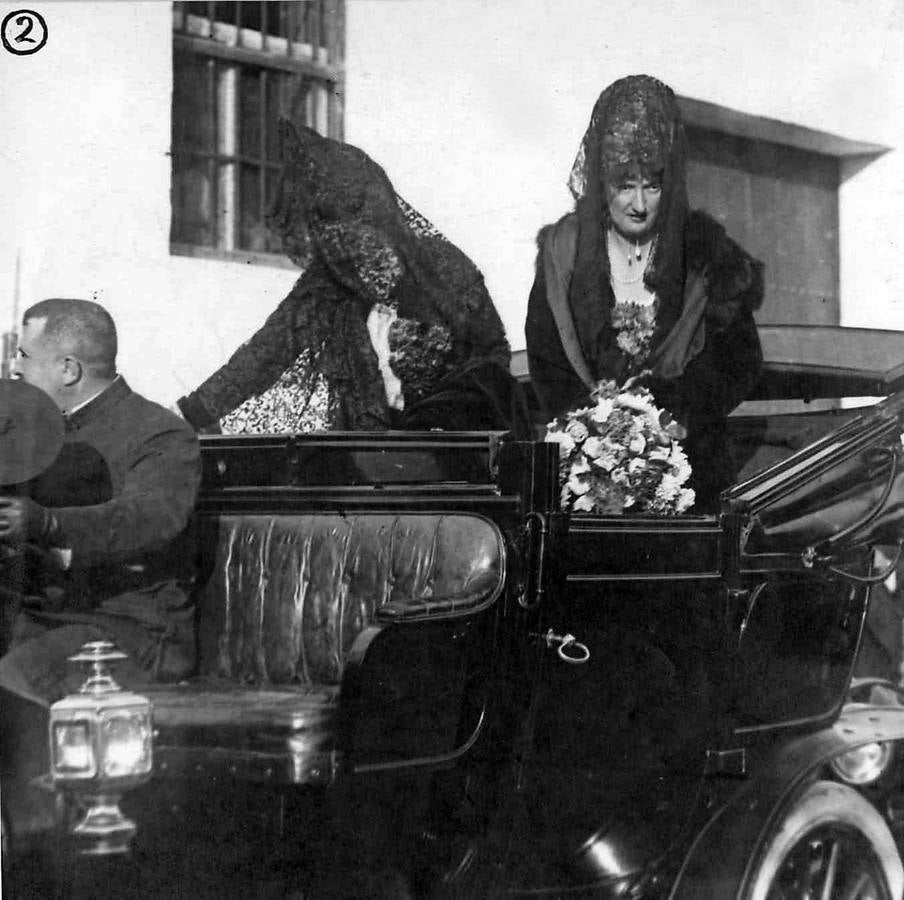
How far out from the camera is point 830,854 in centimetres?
281

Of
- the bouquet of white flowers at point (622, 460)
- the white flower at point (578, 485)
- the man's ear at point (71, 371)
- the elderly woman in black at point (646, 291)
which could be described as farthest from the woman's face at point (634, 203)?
the man's ear at point (71, 371)

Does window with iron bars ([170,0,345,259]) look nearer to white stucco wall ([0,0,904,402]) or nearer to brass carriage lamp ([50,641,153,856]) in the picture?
white stucco wall ([0,0,904,402])

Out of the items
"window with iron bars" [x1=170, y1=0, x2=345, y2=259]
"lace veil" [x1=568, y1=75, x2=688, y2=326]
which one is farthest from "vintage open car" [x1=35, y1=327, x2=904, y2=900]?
"lace veil" [x1=568, y1=75, x2=688, y2=326]

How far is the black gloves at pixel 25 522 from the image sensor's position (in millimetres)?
2270

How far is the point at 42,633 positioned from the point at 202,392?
0.62 meters

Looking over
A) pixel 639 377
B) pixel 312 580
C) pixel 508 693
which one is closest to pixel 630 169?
pixel 639 377

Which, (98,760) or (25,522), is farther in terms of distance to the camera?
(25,522)

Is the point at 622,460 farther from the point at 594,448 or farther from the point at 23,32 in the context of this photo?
the point at 23,32

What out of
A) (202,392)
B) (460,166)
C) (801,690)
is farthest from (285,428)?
(801,690)

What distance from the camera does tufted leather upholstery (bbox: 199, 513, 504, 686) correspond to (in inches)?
99.4

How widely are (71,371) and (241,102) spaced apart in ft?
2.22

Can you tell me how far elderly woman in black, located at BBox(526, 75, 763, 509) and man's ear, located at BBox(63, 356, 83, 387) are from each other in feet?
3.61

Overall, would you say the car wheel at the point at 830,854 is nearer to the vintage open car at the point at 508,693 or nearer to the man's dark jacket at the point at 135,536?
the vintage open car at the point at 508,693

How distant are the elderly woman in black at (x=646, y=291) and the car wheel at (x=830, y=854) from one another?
77 cm
